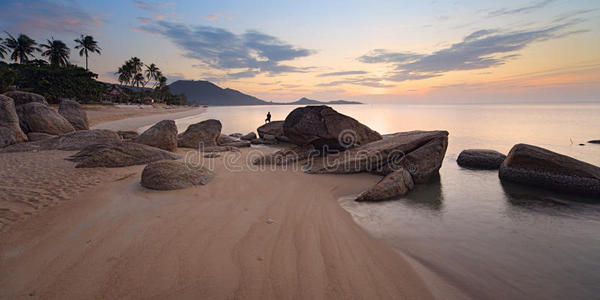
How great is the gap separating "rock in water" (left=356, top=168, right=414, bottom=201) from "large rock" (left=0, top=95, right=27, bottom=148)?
14403mm

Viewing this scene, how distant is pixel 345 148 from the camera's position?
9.88m

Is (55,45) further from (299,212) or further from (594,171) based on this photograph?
(594,171)

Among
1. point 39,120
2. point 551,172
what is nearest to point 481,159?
point 551,172

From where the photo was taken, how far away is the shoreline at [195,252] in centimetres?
257

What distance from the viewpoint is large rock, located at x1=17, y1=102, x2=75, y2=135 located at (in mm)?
12234

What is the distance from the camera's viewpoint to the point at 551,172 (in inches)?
274

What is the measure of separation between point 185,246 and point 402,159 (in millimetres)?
6977

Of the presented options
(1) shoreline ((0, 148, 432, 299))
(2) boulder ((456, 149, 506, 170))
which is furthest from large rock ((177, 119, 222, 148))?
(2) boulder ((456, 149, 506, 170))

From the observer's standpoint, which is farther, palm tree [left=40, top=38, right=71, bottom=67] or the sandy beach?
palm tree [left=40, top=38, right=71, bottom=67]

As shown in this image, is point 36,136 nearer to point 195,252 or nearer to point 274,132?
point 274,132

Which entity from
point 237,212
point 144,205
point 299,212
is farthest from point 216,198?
point 299,212

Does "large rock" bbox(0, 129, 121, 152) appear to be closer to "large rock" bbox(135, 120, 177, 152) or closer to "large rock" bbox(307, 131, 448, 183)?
"large rock" bbox(135, 120, 177, 152)

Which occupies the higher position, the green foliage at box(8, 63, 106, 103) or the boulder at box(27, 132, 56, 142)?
the green foliage at box(8, 63, 106, 103)

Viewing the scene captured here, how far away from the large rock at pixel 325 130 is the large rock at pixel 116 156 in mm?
5018
